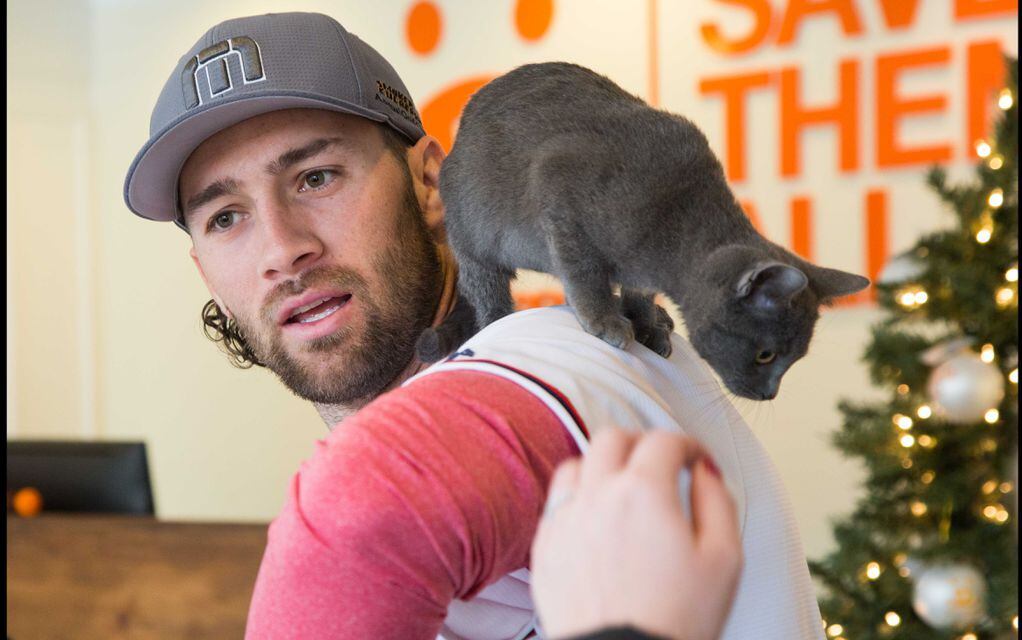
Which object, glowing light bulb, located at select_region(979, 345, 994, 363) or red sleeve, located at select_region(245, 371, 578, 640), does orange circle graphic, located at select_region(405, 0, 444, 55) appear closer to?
glowing light bulb, located at select_region(979, 345, 994, 363)

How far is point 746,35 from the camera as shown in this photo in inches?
145

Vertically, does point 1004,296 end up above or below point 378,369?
below

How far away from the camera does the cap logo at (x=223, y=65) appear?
1023mm

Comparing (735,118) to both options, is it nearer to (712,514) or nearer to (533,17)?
(533,17)

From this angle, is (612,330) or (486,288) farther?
(486,288)

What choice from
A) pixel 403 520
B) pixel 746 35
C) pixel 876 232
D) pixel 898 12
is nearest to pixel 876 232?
pixel 876 232

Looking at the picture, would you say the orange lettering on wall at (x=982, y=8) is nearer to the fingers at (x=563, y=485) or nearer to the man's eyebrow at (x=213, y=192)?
the man's eyebrow at (x=213, y=192)

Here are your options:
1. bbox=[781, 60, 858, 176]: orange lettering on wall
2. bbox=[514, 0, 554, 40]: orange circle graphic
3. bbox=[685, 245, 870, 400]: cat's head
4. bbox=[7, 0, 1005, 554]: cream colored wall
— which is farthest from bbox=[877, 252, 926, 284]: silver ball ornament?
bbox=[7, 0, 1005, 554]: cream colored wall

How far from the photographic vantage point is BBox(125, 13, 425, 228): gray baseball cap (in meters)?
1.03

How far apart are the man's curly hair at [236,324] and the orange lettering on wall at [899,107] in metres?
2.45

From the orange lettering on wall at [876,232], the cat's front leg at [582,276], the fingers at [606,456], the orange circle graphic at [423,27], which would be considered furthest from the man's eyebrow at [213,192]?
the orange circle graphic at [423,27]

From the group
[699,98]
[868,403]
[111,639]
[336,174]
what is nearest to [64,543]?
[111,639]

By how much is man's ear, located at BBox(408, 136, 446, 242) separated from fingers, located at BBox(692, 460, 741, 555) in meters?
0.85

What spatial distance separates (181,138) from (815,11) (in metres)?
2.95
